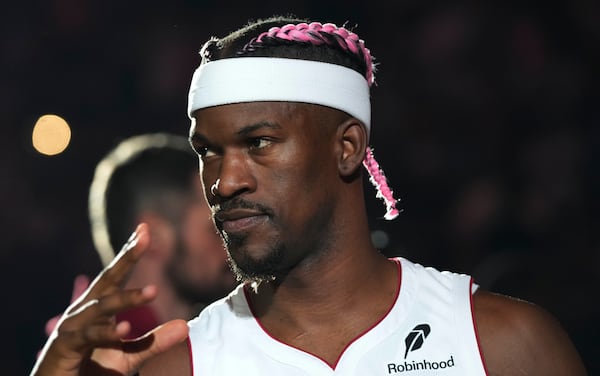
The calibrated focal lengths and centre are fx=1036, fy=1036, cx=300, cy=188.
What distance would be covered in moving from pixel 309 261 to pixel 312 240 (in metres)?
0.07

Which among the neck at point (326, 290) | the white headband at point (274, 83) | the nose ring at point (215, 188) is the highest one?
the white headband at point (274, 83)

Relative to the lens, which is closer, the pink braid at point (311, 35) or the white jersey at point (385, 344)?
the white jersey at point (385, 344)

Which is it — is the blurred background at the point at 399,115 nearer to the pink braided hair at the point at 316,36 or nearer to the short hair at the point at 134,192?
the short hair at the point at 134,192

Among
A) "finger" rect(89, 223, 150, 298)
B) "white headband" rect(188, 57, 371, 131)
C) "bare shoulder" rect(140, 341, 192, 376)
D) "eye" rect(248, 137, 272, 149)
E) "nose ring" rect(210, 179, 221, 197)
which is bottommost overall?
"bare shoulder" rect(140, 341, 192, 376)

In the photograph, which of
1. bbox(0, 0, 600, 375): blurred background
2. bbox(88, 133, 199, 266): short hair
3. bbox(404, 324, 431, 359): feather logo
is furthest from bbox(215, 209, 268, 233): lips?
bbox(0, 0, 600, 375): blurred background

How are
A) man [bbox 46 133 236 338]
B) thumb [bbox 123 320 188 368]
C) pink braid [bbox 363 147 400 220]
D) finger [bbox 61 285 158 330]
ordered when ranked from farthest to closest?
man [bbox 46 133 236 338], pink braid [bbox 363 147 400 220], thumb [bbox 123 320 188 368], finger [bbox 61 285 158 330]

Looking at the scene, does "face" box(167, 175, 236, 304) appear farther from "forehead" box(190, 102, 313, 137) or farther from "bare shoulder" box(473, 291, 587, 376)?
"bare shoulder" box(473, 291, 587, 376)

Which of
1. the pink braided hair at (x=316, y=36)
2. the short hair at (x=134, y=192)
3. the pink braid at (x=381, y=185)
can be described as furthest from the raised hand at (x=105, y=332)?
the short hair at (x=134, y=192)

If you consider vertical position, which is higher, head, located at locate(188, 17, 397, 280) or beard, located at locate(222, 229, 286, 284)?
head, located at locate(188, 17, 397, 280)

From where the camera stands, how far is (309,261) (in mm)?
2963

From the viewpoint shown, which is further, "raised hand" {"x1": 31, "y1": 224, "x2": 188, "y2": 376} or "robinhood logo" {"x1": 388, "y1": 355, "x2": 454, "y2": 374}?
"robinhood logo" {"x1": 388, "y1": 355, "x2": 454, "y2": 374}

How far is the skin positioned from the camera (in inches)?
111

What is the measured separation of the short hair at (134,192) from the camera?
4.44 meters

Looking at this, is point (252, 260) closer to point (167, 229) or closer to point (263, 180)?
point (263, 180)
